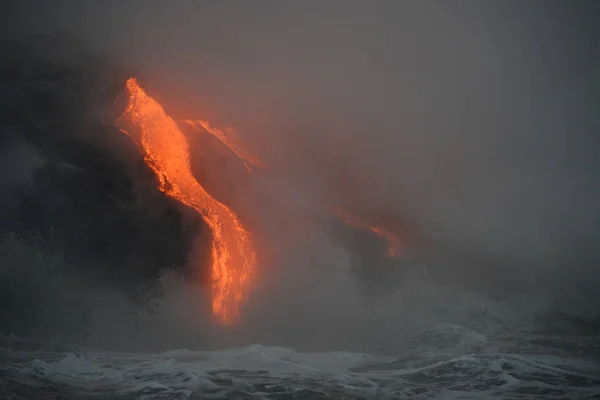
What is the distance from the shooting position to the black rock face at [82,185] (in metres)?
19.4

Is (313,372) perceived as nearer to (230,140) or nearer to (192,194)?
(192,194)

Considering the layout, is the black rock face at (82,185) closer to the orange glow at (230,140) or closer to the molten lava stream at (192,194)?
the molten lava stream at (192,194)

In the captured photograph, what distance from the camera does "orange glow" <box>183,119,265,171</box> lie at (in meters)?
24.3

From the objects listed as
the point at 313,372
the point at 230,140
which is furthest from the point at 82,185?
the point at 313,372

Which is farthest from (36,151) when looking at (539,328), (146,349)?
(539,328)

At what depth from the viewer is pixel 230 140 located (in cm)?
2502

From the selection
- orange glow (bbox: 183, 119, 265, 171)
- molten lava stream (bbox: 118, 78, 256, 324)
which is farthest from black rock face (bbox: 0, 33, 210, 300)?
orange glow (bbox: 183, 119, 265, 171)

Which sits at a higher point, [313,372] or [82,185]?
[82,185]

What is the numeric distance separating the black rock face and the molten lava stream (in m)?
0.57

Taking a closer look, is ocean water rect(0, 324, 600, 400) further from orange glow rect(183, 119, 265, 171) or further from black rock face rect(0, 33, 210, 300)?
orange glow rect(183, 119, 265, 171)

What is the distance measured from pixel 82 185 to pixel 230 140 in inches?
289

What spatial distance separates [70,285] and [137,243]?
9.13 ft

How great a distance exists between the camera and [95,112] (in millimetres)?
22188

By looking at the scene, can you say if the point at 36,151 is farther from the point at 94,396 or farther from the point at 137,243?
the point at 94,396
